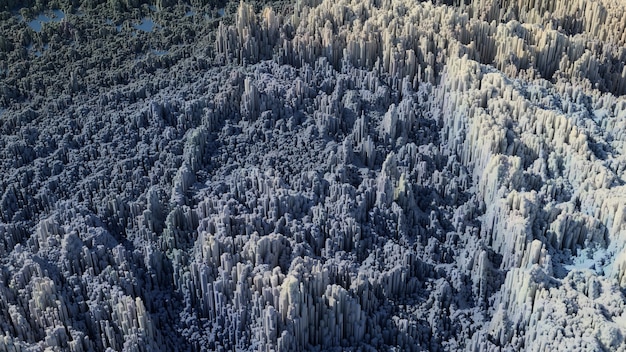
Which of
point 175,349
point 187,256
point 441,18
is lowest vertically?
point 175,349

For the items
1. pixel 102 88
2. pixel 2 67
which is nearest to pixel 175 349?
pixel 102 88

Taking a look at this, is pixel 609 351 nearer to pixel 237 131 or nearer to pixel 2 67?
pixel 237 131

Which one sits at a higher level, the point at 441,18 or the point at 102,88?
the point at 441,18

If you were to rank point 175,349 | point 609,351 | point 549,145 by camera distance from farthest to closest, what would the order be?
point 549,145, point 175,349, point 609,351

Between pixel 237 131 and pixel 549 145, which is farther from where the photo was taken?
pixel 237 131

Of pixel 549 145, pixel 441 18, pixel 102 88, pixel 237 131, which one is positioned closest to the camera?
pixel 549 145

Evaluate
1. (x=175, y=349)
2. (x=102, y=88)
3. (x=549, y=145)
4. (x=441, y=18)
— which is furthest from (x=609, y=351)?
(x=102, y=88)
